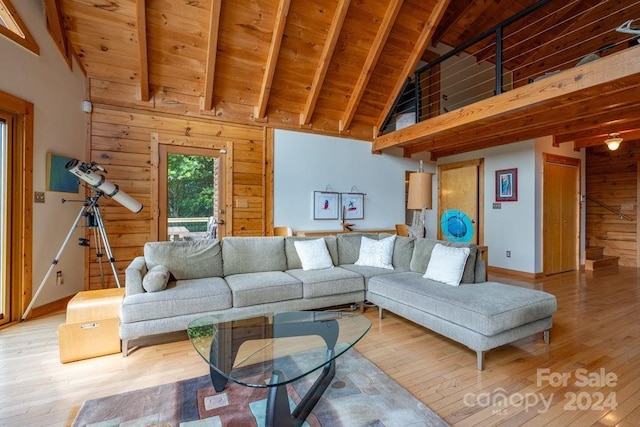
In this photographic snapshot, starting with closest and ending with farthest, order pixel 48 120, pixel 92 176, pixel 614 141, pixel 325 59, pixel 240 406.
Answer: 1. pixel 240 406
2. pixel 92 176
3. pixel 48 120
4. pixel 325 59
5. pixel 614 141

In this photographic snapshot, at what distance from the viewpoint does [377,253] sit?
3.51m

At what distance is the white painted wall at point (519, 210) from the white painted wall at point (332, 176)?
146cm

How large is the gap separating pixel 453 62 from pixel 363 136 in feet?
8.35

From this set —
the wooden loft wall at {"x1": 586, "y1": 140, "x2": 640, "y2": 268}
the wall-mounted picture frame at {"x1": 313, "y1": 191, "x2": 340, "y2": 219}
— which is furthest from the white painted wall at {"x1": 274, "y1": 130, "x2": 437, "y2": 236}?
the wooden loft wall at {"x1": 586, "y1": 140, "x2": 640, "y2": 268}

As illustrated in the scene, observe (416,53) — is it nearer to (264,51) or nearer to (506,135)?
(506,135)

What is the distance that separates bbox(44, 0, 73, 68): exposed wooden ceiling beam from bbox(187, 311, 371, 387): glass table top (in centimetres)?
343

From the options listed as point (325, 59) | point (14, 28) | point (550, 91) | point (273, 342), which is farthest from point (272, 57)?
point (273, 342)

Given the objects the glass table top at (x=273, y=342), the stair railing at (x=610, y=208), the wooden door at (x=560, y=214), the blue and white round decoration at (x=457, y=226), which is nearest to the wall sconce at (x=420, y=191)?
the glass table top at (x=273, y=342)

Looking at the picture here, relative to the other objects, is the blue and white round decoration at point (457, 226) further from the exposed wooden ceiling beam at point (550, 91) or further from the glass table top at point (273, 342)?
the glass table top at point (273, 342)

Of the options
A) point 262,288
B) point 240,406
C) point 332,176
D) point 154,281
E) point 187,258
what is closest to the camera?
point 240,406

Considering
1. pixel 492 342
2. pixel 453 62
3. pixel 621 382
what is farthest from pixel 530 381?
pixel 453 62

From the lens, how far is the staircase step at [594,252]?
577 cm

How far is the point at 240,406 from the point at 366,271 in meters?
1.93

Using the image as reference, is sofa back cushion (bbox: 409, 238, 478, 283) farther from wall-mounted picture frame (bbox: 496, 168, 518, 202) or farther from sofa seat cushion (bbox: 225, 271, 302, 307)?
wall-mounted picture frame (bbox: 496, 168, 518, 202)
